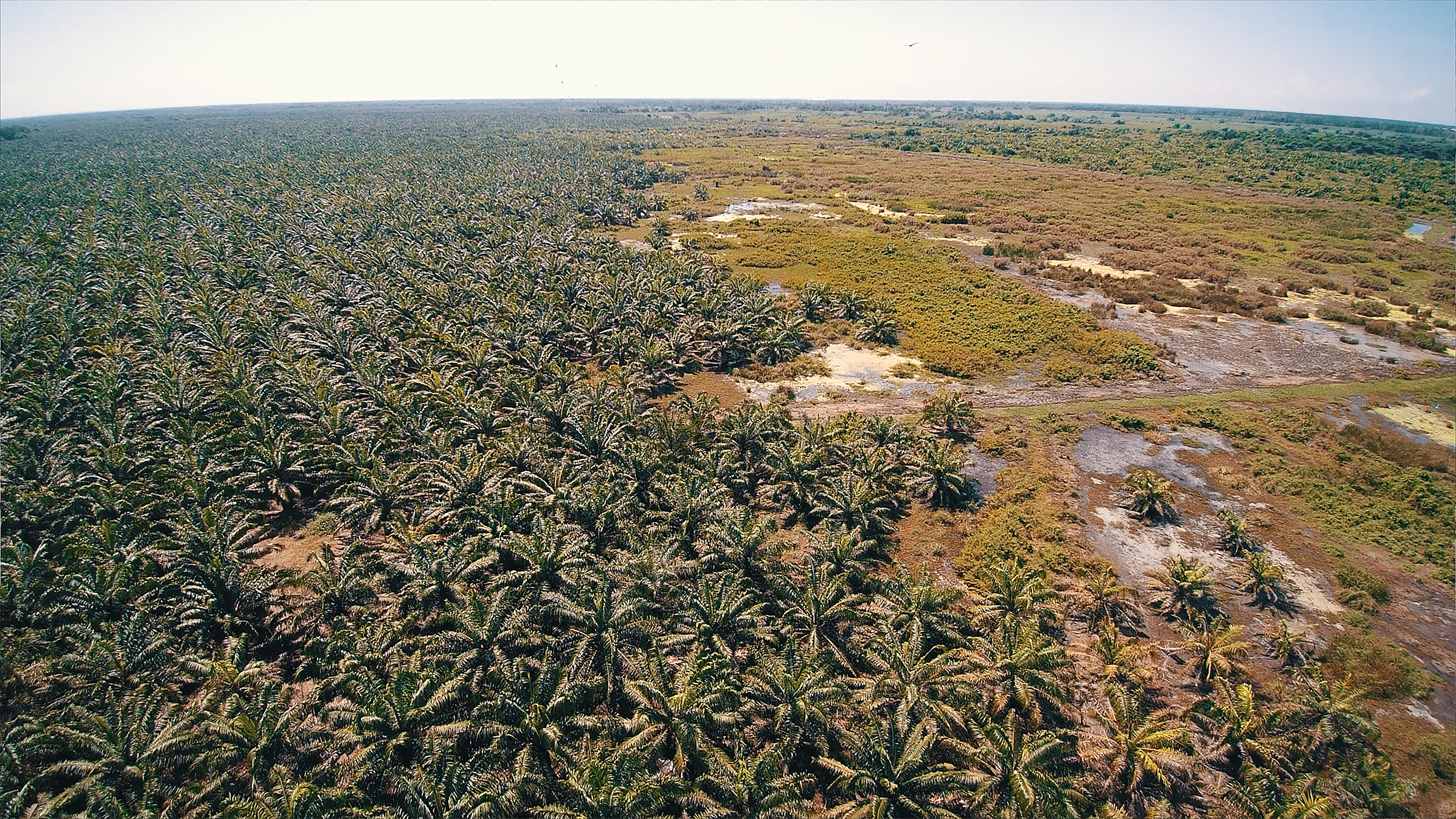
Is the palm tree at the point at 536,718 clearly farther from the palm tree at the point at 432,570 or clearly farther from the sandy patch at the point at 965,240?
the sandy patch at the point at 965,240

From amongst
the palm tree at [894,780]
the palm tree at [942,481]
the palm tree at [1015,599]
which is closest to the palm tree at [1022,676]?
the palm tree at [1015,599]

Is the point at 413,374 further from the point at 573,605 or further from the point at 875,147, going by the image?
the point at 875,147

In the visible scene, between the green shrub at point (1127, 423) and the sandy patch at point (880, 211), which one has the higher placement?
the sandy patch at point (880, 211)

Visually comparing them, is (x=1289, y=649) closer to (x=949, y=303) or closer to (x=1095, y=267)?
(x=949, y=303)

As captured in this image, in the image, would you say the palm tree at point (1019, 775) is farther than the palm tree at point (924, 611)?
A: No

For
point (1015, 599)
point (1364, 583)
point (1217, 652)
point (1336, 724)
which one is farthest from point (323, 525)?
point (1364, 583)

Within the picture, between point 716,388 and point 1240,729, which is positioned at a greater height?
point 716,388

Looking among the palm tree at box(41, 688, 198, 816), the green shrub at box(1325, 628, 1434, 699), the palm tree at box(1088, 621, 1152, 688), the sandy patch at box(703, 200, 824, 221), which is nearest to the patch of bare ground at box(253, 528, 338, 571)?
the palm tree at box(41, 688, 198, 816)
